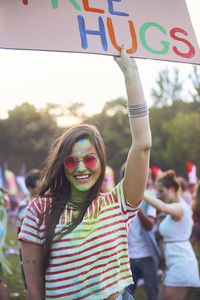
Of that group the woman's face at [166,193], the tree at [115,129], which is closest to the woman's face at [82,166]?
the woman's face at [166,193]

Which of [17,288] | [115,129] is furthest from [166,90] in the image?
[17,288]

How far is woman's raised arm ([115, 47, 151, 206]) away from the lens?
6.00 ft

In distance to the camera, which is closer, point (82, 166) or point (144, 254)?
point (82, 166)

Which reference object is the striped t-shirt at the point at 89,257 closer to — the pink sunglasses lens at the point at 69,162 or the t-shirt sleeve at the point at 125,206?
the t-shirt sleeve at the point at 125,206

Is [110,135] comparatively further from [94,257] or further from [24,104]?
[94,257]

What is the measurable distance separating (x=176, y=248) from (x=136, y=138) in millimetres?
2910

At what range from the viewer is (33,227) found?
1.92 meters

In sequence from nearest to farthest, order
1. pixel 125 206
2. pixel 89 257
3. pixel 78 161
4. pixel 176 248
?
pixel 89 257 → pixel 125 206 → pixel 78 161 → pixel 176 248

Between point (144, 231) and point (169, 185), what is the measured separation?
2.00 ft

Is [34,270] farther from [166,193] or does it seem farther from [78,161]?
[166,193]

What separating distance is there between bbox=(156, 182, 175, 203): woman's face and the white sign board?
2712mm

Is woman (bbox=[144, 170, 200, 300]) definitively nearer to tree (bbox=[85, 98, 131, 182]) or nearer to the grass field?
the grass field

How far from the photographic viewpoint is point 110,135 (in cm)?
3716

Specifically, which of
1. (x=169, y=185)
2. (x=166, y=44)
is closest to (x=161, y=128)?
(x=169, y=185)
